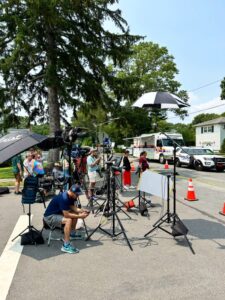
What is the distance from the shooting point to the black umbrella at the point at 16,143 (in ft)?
19.1

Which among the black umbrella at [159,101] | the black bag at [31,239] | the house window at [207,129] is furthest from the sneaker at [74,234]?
the house window at [207,129]

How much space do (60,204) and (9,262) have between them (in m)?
1.35

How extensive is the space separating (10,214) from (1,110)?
12.0 meters

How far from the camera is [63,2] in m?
16.1

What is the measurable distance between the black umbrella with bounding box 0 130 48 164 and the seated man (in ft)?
3.87

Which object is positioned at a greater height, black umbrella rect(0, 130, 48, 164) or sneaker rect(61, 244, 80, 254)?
black umbrella rect(0, 130, 48, 164)

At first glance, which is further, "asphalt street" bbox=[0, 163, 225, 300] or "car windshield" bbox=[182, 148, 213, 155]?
"car windshield" bbox=[182, 148, 213, 155]

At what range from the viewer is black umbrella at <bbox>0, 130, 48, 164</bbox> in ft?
19.1

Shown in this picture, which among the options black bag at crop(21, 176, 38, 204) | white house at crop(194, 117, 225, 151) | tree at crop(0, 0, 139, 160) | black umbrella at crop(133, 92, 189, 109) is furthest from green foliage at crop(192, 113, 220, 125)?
black bag at crop(21, 176, 38, 204)

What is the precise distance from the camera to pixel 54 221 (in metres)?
6.38

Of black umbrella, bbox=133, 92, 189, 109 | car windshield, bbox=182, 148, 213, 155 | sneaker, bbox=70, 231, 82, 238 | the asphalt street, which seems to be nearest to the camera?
the asphalt street

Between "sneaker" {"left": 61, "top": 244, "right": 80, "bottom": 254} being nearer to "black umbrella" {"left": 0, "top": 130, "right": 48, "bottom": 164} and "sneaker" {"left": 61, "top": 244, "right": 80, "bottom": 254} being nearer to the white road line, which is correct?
the white road line

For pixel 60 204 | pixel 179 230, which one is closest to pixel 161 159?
pixel 179 230

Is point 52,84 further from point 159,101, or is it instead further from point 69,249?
point 69,249
